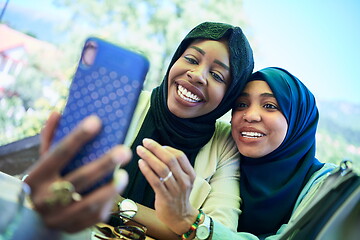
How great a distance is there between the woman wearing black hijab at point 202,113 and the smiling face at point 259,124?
0.22 feet

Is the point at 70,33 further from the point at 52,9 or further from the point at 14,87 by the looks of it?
the point at 14,87

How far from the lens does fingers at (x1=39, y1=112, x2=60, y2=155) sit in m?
0.58

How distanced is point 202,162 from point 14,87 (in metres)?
2.64

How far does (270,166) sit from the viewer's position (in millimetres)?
1274

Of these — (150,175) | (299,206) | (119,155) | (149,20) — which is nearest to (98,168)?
(119,155)

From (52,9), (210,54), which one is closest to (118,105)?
(210,54)

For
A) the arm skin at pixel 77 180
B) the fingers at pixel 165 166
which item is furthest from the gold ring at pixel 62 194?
the fingers at pixel 165 166

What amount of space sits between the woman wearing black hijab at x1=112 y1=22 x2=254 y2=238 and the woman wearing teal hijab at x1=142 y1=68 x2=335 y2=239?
54 millimetres

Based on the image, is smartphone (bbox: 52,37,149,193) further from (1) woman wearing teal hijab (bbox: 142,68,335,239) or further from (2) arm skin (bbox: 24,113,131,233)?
(1) woman wearing teal hijab (bbox: 142,68,335,239)

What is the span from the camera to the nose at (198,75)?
118 centimetres

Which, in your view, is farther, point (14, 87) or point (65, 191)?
point (14, 87)

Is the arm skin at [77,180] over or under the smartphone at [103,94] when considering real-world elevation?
under

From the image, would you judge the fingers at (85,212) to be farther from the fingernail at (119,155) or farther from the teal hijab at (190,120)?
the teal hijab at (190,120)

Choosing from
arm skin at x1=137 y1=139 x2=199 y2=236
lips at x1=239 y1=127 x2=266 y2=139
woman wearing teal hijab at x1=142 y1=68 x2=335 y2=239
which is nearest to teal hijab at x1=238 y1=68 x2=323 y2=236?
woman wearing teal hijab at x1=142 y1=68 x2=335 y2=239
